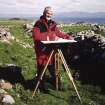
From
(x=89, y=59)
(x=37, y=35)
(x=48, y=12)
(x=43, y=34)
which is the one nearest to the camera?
(x=48, y=12)

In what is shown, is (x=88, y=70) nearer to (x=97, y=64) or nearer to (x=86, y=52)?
(x=97, y=64)

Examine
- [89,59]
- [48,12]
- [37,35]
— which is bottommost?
[89,59]

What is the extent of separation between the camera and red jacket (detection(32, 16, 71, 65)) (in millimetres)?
17359

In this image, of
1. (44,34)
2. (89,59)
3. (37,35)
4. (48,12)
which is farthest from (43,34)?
(89,59)

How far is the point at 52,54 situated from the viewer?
18.0 metres

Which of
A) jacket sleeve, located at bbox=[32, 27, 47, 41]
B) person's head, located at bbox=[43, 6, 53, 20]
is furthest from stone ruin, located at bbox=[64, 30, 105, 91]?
person's head, located at bbox=[43, 6, 53, 20]

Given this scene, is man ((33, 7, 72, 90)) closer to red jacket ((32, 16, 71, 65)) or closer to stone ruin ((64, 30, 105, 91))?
red jacket ((32, 16, 71, 65))

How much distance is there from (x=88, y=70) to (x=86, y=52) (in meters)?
3.14

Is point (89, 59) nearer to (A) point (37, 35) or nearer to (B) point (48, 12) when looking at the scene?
(A) point (37, 35)

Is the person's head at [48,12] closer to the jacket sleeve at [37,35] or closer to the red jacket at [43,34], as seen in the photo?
the red jacket at [43,34]

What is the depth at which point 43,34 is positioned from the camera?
17469mm

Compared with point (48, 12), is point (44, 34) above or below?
below

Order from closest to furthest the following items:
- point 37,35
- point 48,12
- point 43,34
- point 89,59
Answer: point 48,12 < point 37,35 < point 43,34 < point 89,59

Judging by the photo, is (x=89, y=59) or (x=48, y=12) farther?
(x=89, y=59)
